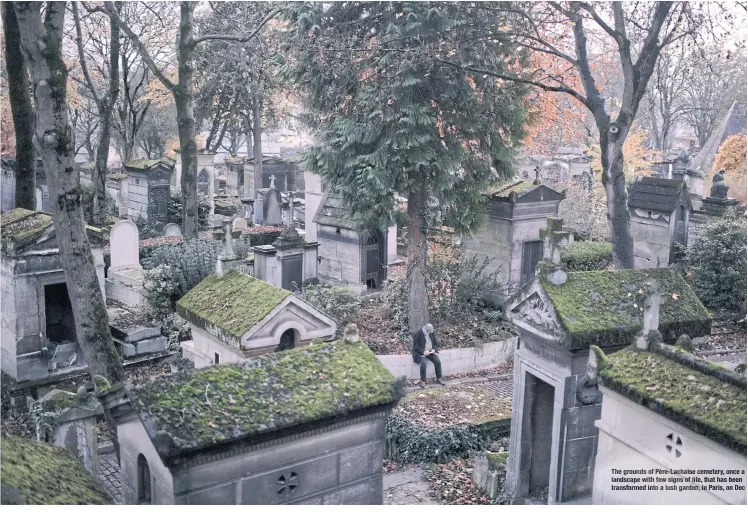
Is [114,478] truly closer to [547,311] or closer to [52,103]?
[52,103]

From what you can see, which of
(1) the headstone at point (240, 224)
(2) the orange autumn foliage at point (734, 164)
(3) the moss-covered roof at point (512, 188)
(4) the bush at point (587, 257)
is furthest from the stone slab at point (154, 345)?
(1) the headstone at point (240, 224)

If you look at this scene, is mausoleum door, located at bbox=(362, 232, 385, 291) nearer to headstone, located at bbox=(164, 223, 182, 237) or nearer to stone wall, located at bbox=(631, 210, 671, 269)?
stone wall, located at bbox=(631, 210, 671, 269)

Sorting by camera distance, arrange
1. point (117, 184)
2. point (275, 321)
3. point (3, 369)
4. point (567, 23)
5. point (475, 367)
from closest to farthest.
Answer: point (275, 321) < point (3, 369) < point (567, 23) < point (475, 367) < point (117, 184)

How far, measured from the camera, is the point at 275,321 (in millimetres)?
7414

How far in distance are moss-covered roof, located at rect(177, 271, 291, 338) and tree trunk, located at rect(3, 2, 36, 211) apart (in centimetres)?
369

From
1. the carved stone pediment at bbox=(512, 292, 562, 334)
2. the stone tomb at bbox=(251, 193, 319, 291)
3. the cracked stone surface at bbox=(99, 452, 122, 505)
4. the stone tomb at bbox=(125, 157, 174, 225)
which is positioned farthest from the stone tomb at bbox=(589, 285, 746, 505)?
the stone tomb at bbox=(125, 157, 174, 225)

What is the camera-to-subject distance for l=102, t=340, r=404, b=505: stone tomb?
482 cm

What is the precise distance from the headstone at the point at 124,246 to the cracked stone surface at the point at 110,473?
665 centimetres

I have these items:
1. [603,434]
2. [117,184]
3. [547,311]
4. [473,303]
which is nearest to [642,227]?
[473,303]

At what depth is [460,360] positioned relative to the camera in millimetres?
11117

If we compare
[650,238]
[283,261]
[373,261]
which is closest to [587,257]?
[650,238]

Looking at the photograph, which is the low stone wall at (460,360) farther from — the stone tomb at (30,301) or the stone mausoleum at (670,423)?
the stone mausoleum at (670,423)

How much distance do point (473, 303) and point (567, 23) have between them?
474 centimetres
